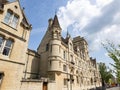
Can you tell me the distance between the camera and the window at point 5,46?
14295 millimetres

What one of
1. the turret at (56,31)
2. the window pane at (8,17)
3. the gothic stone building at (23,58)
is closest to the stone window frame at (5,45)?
the gothic stone building at (23,58)

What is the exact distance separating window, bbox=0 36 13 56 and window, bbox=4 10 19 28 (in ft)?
8.66

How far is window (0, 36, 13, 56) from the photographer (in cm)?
1430

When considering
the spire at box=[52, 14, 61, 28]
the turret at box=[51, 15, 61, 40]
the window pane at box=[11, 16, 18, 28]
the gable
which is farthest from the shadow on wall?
the window pane at box=[11, 16, 18, 28]

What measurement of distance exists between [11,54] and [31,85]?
19.7 ft

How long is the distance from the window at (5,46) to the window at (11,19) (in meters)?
2.64

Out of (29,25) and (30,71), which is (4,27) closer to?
(29,25)

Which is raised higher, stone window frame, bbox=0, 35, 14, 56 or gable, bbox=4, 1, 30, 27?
gable, bbox=4, 1, 30, 27

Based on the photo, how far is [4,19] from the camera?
49.2 feet

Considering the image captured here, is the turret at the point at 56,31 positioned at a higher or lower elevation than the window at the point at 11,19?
higher

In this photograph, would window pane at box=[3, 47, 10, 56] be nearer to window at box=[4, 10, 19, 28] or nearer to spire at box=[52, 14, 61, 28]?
window at box=[4, 10, 19, 28]

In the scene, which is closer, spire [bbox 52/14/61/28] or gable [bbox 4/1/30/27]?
gable [bbox 4/1/30/27]

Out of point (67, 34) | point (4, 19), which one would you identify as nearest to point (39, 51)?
point (67, 34)

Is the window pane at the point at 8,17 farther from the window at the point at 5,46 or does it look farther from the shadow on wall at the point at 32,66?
the shadow on wall at the point at 32,66
